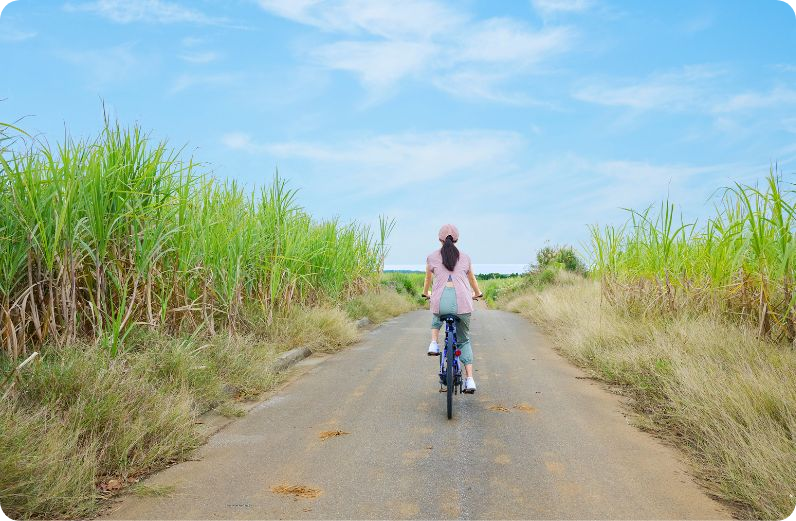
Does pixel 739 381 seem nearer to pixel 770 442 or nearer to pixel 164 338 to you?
pixel 770 442

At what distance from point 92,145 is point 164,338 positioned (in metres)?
2.39

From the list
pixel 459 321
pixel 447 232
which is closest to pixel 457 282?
pixel 459 321

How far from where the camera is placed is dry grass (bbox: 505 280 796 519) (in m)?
4.45

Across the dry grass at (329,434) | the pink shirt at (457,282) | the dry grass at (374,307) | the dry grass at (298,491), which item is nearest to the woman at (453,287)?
the pink shirt at (457,282)

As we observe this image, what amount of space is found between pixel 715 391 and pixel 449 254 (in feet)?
10.1

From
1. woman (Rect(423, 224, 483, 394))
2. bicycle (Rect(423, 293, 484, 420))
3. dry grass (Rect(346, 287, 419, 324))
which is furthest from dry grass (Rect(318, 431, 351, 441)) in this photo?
dry grass (Rect(346, 287, 419, 324))

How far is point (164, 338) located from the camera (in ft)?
24.0

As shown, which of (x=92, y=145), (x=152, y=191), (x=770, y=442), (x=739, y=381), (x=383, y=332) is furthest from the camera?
(x=383, y=332)

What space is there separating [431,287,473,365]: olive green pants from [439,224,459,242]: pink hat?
2.05 feet

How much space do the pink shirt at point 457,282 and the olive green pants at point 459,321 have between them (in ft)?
0.16

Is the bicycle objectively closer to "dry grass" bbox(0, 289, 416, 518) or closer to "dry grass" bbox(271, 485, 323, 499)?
"dry grass" bbox(0, 289, 416, 518)

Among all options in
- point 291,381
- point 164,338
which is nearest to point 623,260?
point 291,381

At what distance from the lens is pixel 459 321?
24.1 ft

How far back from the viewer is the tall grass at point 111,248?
20.1ft
